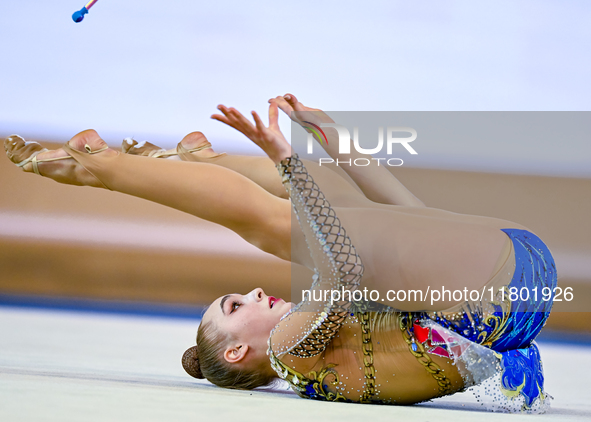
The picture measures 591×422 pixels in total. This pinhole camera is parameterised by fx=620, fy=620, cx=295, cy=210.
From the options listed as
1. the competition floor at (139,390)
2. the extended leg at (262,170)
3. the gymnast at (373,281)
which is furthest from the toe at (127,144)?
the competition floor at (139,390)

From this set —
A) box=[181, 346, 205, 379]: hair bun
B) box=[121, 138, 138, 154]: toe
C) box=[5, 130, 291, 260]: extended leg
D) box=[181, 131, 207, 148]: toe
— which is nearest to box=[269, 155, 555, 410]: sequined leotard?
box=[5, 130, 291, 260]: extended leg

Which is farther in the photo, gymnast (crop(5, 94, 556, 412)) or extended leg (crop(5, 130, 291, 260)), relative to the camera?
extended leg (crop(5, 130, 291, 260))

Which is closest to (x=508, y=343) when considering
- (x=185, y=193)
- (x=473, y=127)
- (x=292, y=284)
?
(x=185, y=193)

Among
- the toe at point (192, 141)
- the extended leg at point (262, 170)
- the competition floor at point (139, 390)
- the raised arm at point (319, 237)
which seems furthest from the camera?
the toe at point (192, 141)

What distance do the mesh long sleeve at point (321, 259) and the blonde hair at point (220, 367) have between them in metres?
0.25

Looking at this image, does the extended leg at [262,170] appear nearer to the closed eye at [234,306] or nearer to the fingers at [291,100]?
the fingers at [291,100]

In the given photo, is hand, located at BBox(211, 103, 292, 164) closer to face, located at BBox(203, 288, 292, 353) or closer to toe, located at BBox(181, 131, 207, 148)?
face, located at BBox(203, 288, 292, 353)

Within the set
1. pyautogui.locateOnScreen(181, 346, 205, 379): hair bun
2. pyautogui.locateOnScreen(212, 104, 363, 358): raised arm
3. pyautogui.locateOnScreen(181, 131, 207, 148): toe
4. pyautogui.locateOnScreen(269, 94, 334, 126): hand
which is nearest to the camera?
pyautogui.locateOnScreen(212, 104, 363, 358): raised arm

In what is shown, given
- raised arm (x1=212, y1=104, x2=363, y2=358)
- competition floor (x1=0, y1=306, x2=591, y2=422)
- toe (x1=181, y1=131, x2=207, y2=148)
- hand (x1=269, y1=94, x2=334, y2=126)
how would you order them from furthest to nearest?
toe (x1=181, y1=131, x2=207, y2=148), hand (x1=269, y1=94, x2=334, y2=126), raised arm (x1=212, y1=104, x2=363, y2=358), competition floor (x1=0, y1=306, x2=591, y2=422)

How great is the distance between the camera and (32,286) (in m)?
3.11

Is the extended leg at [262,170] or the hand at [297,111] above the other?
the hand at [297,111]

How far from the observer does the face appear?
4.13ft

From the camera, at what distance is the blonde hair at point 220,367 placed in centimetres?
127

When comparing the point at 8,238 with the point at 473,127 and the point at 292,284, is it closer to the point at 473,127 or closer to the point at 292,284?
the point at 292,284
